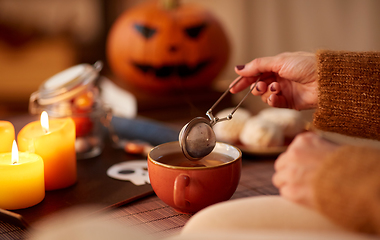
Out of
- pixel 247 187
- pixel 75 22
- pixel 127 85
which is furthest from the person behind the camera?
pixel 75 22

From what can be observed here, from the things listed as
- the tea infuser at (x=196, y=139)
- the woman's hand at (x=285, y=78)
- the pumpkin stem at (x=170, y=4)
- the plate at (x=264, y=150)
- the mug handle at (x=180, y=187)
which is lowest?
the plate at (x=264, y=150)

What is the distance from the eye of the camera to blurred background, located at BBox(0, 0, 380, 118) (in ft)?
4.85

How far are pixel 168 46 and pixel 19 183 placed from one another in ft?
2.93

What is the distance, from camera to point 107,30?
8.67 ft

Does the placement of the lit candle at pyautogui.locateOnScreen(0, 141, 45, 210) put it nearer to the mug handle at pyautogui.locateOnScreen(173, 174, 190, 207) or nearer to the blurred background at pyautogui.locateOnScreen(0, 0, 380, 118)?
the mug handle at pyautogui.locateOnScreen(173, 174, 190, 207)

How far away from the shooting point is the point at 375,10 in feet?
4.44

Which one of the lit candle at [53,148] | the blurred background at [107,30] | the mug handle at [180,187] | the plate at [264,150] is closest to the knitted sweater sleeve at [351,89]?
the plate at [264,150]

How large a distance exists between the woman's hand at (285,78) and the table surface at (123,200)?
0.15 m

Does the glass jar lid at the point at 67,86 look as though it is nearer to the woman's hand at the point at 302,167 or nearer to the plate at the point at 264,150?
the plate at the point at 264,150

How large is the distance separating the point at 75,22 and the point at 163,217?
7.30 ft

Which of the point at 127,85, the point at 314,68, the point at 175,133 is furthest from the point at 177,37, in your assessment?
the point at 314,68

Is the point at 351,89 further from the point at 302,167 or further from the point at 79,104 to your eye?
the point at 79,104

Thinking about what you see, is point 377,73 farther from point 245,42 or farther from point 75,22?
point 75,22

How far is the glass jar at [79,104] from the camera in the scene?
0.78 metres
